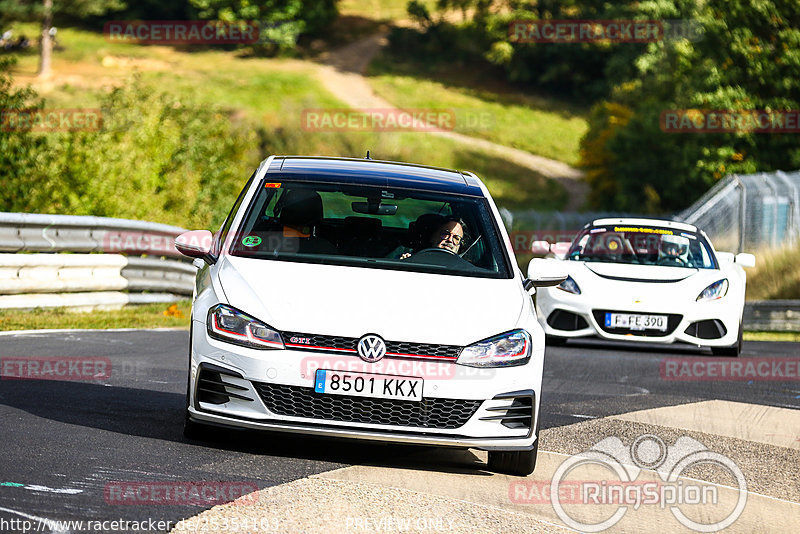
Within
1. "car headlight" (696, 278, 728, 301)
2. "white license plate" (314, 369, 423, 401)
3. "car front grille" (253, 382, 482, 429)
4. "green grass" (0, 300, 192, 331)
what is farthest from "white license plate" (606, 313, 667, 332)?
"white license plate" (314, 369, 423, 401)

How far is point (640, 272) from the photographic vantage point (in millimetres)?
13977

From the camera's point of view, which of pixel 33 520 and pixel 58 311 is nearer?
pixel 33 520

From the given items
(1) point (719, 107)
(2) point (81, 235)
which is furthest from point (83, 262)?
(1) point (719, 107)

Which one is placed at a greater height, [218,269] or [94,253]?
[218,269]

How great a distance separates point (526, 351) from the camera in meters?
6.48

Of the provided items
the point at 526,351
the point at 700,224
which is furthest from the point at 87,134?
the point at 526,351

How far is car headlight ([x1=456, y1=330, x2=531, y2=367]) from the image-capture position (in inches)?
247

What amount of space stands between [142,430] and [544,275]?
2439mm

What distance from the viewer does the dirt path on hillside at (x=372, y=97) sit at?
73500mm

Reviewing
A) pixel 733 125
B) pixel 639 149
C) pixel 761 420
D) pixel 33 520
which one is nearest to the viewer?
pixel 33 520

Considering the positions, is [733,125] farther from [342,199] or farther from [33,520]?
[33,520]

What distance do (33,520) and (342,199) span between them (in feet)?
10.5

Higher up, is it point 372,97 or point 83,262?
point 83,262

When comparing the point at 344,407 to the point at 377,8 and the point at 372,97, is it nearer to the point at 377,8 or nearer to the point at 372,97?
the point at 372,97
